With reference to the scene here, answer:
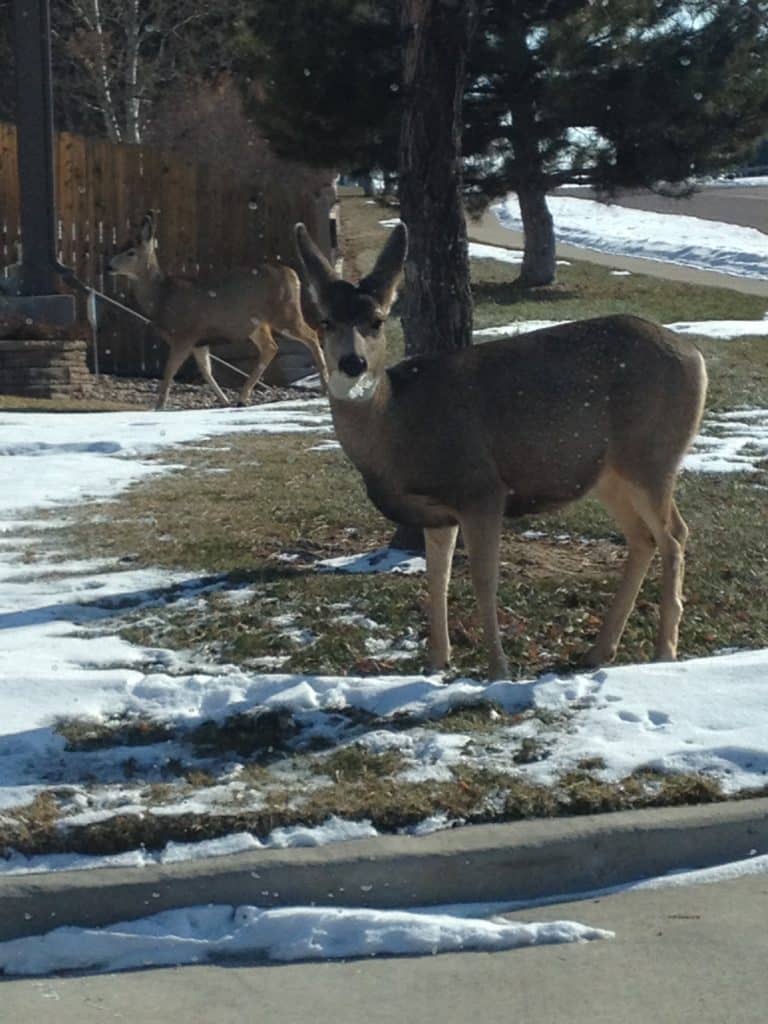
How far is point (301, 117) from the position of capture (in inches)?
989

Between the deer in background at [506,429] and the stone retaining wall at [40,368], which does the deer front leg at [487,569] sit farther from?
the stone retaining wall at [40,368]

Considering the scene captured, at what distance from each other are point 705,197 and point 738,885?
189 ft

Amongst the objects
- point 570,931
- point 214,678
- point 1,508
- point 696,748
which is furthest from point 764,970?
point 1,508

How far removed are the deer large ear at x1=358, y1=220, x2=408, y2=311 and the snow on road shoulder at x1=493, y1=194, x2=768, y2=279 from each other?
2419 centimetres

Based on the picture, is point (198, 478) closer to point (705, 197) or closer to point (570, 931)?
point (570, 931)

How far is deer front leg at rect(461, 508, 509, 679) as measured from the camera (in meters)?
7.32

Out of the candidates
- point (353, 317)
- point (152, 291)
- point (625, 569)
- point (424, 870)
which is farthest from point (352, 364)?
point (152, 291)

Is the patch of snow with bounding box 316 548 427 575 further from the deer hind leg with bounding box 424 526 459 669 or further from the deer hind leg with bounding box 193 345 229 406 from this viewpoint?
the deer hind leg with bounding box 193 345 229 406

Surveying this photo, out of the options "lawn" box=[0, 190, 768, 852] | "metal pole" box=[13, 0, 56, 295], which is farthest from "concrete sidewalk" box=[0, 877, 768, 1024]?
"metal pole" box=[13, 0, 56, 295]

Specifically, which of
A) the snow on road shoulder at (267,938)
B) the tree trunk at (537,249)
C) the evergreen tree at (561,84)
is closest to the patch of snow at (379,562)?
the snow on road shoulder at (267,938)

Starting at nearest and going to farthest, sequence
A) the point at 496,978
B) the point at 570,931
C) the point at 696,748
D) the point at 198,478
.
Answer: the point at 496,978 < the point at 570,931 < the point at 696,748 < the point at 198,478

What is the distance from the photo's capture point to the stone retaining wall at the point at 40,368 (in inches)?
688

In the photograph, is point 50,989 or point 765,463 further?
point 765,463

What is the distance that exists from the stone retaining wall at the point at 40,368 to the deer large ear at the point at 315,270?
34.1ft
